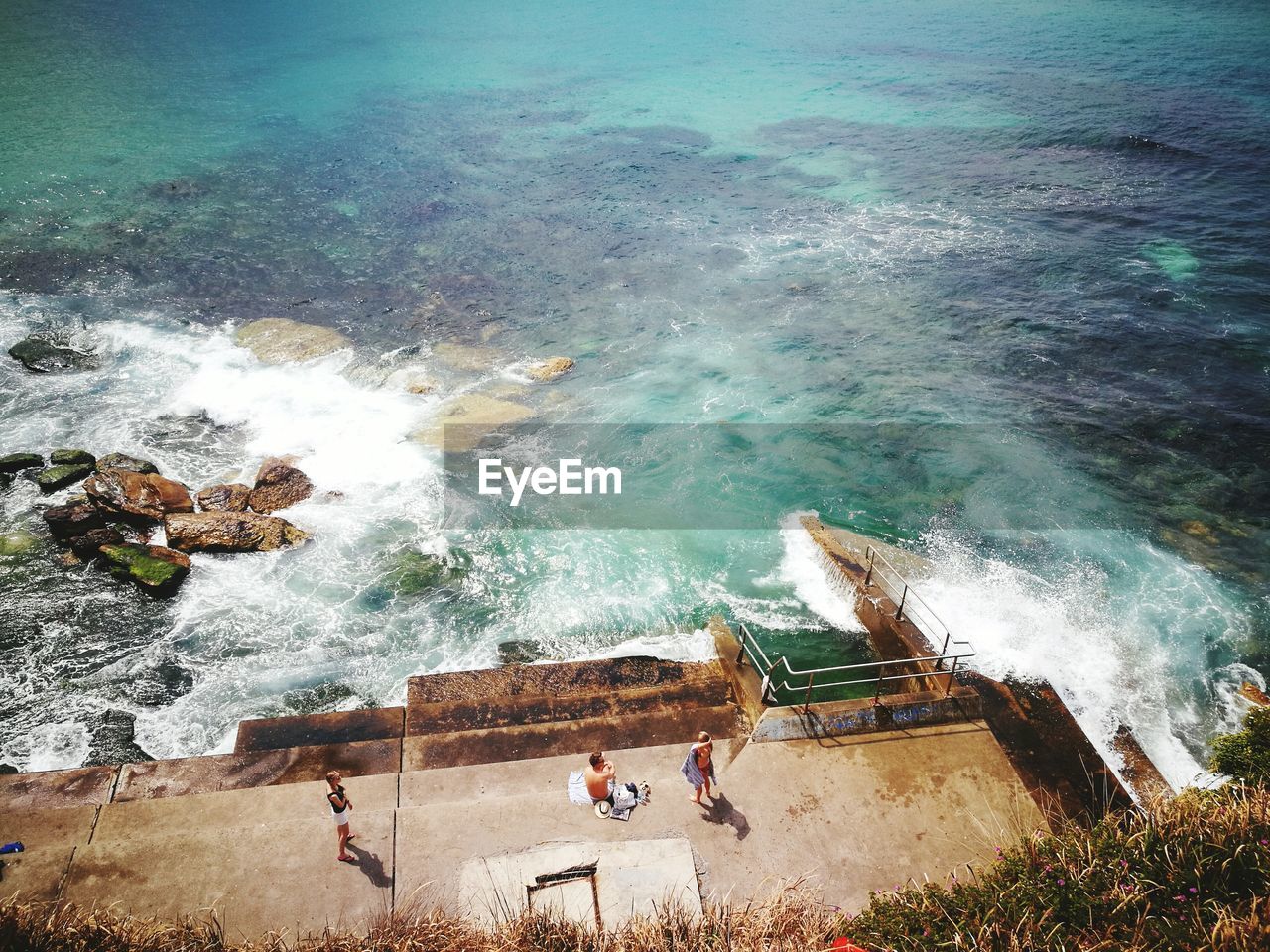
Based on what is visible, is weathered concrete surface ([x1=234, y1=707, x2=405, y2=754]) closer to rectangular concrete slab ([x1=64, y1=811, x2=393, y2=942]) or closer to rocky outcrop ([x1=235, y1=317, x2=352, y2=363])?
rectangular concrete slab ([x1=64, y1=811, x2=393, y2=942])

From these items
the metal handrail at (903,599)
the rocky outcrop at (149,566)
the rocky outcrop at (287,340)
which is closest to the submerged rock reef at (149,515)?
the rocky outcrop at (149,566)

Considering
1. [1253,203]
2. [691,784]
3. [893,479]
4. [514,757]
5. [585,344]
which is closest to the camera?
[691,784]

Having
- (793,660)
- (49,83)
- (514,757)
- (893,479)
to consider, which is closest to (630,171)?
(893,479)

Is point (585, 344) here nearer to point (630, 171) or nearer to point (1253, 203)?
point (630, 171)

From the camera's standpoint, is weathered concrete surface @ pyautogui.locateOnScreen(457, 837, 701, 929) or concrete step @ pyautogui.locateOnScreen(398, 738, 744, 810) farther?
concrete step @ pyautogui.locateOnScreen(398, 738, 744, 810)

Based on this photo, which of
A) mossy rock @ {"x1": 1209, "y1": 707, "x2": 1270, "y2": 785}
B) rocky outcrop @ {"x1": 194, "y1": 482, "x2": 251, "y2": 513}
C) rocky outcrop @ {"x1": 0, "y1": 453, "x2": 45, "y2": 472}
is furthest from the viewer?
rocky outcrop @ {"x1": 0, "y1": 453, "x2": 45, "y2": 472}

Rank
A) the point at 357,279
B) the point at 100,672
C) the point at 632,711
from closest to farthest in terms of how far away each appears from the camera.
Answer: the point at 632,711, the point at 100,672, the point at 357,279

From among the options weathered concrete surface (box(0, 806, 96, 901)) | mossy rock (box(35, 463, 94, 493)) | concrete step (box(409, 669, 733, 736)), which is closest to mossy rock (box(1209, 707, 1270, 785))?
concrete step (box(409, 669, 733, 736))

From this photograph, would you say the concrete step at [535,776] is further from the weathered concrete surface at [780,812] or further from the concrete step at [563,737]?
the concrete step at [563,737]
